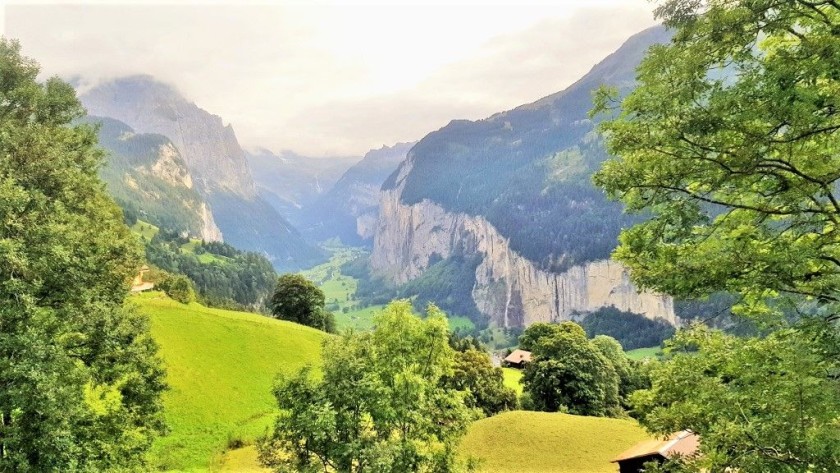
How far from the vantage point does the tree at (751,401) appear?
9.22 meters

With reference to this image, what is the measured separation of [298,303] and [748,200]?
277 feet

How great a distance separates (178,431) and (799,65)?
42366mm

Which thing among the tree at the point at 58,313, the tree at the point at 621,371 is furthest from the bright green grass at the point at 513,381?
the tree at the point at 58,313

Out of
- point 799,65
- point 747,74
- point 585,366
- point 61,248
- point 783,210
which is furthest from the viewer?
point 585,366

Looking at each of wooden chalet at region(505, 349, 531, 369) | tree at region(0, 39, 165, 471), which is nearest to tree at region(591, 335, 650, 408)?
wooden chalet at region(505, 349, 531, 369)

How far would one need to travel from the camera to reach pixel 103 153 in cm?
2936

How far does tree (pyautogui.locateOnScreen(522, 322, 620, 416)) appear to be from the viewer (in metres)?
60.5

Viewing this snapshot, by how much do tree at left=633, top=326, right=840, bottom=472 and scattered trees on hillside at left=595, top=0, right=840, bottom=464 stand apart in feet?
0.11

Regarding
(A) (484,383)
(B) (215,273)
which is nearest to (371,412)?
(A) (484,383)

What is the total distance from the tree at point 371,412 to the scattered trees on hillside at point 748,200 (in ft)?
26.6

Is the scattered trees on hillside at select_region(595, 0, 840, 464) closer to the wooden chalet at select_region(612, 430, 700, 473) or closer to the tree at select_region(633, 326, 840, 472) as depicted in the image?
the tree at select_region(633, 326, 840, 472)

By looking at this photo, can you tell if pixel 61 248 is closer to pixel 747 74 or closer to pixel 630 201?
pixel 630 201

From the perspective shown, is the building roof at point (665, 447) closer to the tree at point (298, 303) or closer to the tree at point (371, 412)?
the tree at point (371, 412)

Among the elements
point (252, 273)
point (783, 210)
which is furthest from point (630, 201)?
point (252, 273)
